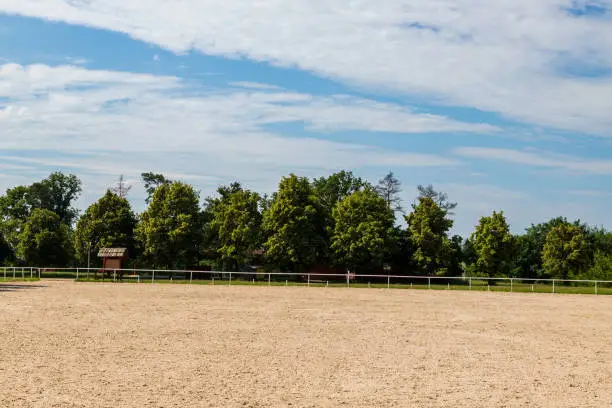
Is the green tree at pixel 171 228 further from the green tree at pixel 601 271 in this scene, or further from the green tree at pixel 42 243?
the green tree at pixel 601 271

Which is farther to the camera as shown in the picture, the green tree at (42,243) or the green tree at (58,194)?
the green tree at (58,194)

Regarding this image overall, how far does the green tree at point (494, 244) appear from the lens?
6303 centimetres

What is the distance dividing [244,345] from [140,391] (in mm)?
5286

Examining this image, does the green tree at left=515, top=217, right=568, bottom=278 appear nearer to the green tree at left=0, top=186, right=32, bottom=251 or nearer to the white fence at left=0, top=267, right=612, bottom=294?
the white fence at left=0, top=267, right=612, bottom=294

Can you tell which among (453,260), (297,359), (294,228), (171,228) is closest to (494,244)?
(453,260)

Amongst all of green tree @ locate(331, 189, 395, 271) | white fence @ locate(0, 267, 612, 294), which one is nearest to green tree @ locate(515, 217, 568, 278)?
white fence @ locate(0, 267, 612, 294)

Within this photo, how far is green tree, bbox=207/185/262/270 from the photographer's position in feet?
209

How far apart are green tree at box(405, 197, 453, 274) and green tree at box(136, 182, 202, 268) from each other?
71.7 feet

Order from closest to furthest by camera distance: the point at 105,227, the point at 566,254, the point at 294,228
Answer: the point at 294,228 → the point at 105,227 → the point at 566,254

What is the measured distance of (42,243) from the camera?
7381 centimetres

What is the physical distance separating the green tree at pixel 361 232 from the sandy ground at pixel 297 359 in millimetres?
37403

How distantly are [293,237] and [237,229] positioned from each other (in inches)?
228

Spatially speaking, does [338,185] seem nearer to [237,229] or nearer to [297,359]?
[237,229]

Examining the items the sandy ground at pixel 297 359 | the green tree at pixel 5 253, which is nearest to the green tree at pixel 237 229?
the green tree at pixel 5 253
